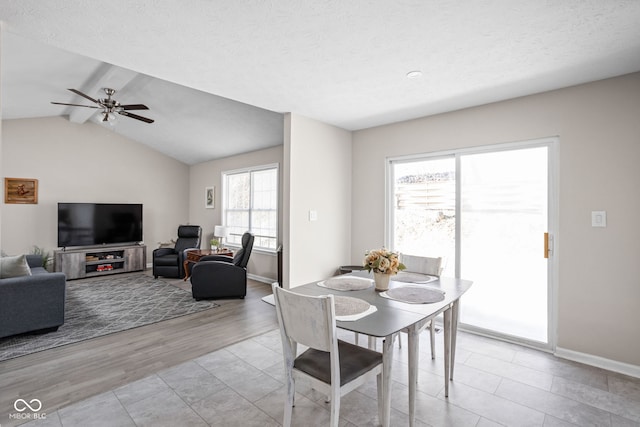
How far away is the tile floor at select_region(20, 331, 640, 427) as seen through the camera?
1.94 meters

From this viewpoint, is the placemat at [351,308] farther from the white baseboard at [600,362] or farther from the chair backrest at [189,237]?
the chair backrest at [189,237]

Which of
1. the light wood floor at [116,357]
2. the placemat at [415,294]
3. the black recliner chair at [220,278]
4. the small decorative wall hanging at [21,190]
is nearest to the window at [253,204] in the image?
the black recliner chair at [220,278]

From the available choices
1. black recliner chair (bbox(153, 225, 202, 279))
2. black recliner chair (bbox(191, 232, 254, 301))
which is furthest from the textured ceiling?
black recliner chair (bbox(153, 225, 202, 279))

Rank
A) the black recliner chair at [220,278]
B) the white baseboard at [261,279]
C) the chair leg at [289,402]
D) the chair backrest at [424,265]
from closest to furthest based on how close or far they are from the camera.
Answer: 1. the chair leg at [289,402]
2. the chair backrest at [424,265]
3. the black recliner chair at [220,278]
4. the white baseboard at [261,279]

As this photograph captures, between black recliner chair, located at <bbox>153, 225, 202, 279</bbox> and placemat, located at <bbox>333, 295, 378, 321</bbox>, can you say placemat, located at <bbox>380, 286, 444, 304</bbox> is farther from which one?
black recliner chair, located at <bbox>153, 225, 202, 279</bbox>

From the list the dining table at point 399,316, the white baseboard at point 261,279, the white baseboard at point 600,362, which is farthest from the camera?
the white baseboard at point 261,279

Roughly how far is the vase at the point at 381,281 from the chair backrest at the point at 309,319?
791 millimetres

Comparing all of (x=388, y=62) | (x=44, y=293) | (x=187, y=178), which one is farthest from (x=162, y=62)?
(x=187, y=178)

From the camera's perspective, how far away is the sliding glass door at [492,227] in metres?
3.00

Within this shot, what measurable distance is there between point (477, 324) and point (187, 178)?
717 cm

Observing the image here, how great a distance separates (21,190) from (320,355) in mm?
6784

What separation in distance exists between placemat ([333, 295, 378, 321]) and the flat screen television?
6278 mm

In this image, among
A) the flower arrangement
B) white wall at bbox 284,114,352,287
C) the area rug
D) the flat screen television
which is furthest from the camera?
the flat screen television

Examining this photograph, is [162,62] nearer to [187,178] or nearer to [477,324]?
[477,324]
